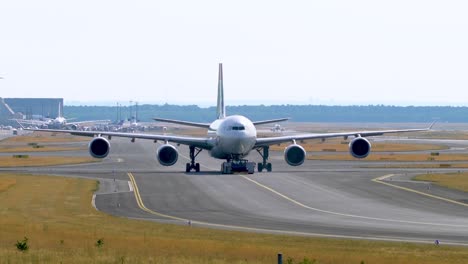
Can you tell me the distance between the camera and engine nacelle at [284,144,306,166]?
3201 inches

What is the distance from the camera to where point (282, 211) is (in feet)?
178

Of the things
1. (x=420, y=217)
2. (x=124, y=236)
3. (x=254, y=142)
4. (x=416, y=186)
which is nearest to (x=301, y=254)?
(x=124, y=236)

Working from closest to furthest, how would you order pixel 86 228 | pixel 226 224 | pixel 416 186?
pixel 86 228, pixel 226 224, pixel 416 186

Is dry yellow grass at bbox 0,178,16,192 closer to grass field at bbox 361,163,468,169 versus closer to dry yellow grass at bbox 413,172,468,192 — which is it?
dry yellow grass at bbox 413,172,468,192

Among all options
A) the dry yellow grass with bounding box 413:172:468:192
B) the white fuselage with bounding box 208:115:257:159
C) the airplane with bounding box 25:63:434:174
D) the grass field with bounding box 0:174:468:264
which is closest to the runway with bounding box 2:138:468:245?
the airplane with bounding box 25:63:434:174

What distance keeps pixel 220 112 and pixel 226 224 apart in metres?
47.1

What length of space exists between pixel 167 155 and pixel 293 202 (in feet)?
75.5

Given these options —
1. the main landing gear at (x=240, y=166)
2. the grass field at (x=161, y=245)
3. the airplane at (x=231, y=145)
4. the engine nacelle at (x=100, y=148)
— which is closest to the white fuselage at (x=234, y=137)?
the airplane at (x=231, y=145)

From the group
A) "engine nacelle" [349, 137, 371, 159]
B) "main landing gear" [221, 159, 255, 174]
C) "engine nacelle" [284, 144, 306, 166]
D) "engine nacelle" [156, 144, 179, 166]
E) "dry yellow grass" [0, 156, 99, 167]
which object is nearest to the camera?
"main landing gear" [221, 159, 255, 174]

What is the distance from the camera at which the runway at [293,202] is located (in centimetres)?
4625

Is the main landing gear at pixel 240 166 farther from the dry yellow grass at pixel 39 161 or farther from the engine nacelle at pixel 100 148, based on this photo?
the dry yellow grass at pixel 39 161

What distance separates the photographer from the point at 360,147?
8325 cm

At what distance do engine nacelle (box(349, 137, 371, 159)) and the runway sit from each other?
6.66 feet

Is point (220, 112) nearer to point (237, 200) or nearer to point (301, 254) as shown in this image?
point (237, 200)
